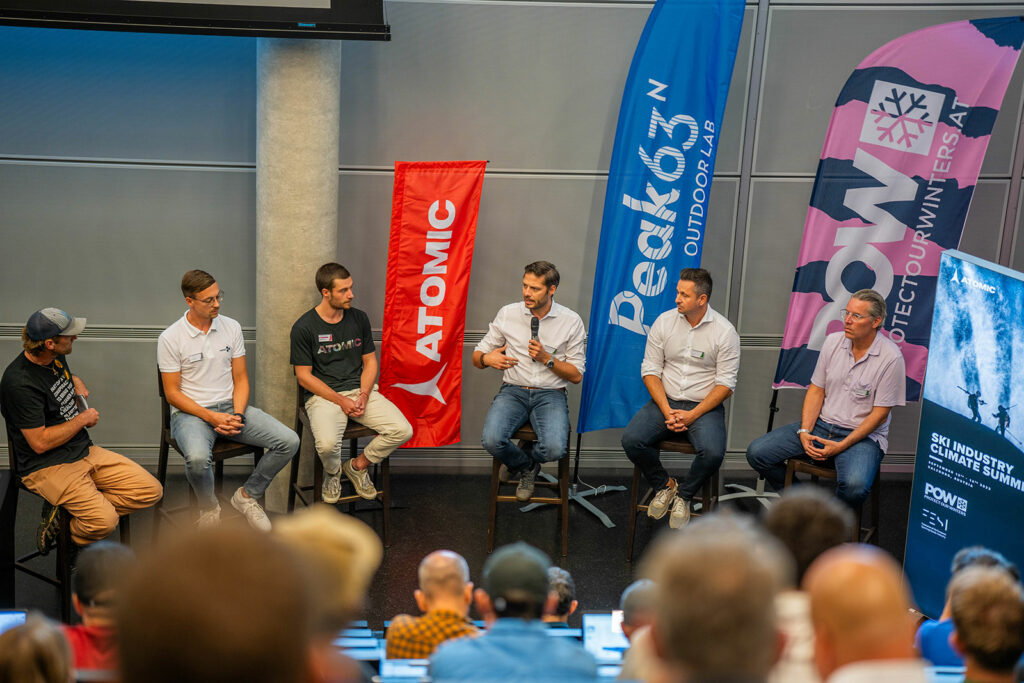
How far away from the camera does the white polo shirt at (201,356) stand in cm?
422

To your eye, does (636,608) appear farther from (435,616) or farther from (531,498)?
(531,498)

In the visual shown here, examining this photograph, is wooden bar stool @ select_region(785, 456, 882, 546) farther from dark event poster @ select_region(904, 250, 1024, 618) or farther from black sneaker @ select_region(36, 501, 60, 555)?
black sneaker @ select_region(36, 501, 60, 555)

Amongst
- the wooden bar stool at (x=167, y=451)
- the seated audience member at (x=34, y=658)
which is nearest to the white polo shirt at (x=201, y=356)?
the wooden bar stool at (x=167, y=451)

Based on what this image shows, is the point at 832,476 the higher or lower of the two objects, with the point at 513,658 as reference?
lower

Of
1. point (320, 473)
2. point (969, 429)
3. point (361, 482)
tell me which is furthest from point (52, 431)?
point (969, 429)

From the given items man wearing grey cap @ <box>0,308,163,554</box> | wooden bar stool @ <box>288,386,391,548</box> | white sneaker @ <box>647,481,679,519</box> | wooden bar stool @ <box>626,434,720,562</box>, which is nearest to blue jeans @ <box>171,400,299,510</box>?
wooden bar stool @ <box>288,386,391,548</box>

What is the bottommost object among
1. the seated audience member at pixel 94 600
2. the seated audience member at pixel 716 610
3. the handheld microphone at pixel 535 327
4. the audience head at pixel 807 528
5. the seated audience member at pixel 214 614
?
the seated audience member at pixel 94 600

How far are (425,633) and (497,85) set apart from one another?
3355mm

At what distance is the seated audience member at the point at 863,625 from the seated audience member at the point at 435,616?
3.50 ft

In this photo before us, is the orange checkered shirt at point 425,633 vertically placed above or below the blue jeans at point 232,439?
above

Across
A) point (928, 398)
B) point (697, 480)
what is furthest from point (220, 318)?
point (928, 398)

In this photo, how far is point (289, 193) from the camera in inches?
178

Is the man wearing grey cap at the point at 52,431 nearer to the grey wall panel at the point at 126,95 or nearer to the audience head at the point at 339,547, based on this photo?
the grey wall panel at the point at 126,95

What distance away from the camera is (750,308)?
525 cm
